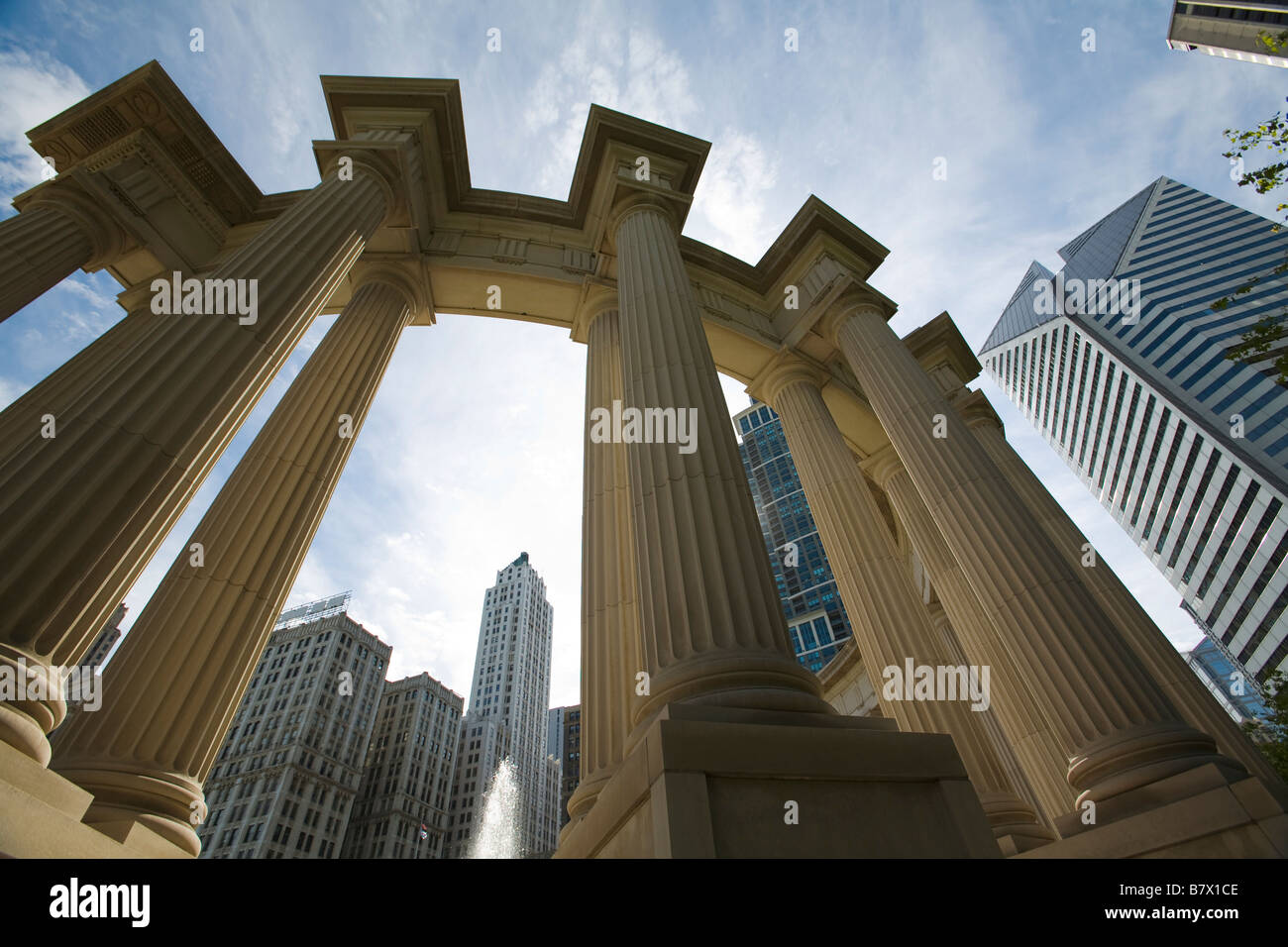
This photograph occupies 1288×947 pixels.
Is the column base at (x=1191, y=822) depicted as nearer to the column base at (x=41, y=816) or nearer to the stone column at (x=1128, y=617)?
the stone column at (x=1128, y=617)

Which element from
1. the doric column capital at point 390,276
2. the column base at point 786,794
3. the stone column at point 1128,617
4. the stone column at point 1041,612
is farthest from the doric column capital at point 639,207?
the column base at point 786,794

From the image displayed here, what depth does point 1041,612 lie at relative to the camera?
11539mm

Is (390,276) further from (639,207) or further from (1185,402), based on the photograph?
(1185,402)

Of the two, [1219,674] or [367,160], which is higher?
[1219,674]

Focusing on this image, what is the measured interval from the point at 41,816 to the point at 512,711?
144408mm

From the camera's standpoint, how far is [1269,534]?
86.1m

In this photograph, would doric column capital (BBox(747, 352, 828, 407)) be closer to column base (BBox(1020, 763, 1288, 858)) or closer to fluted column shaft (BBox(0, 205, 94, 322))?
column base (BBox(1020, 763, 1288, 858))

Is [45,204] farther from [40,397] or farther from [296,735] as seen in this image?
[296,735]

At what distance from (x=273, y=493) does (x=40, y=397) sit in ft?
25.8

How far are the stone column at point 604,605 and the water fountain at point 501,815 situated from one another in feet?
424

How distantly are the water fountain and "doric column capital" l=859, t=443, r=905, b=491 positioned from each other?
12324 centimetres

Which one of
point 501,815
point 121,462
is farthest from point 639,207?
point 501,815

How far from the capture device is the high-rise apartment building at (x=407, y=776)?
345 feet

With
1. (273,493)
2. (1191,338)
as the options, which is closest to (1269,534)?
(1191,338)
